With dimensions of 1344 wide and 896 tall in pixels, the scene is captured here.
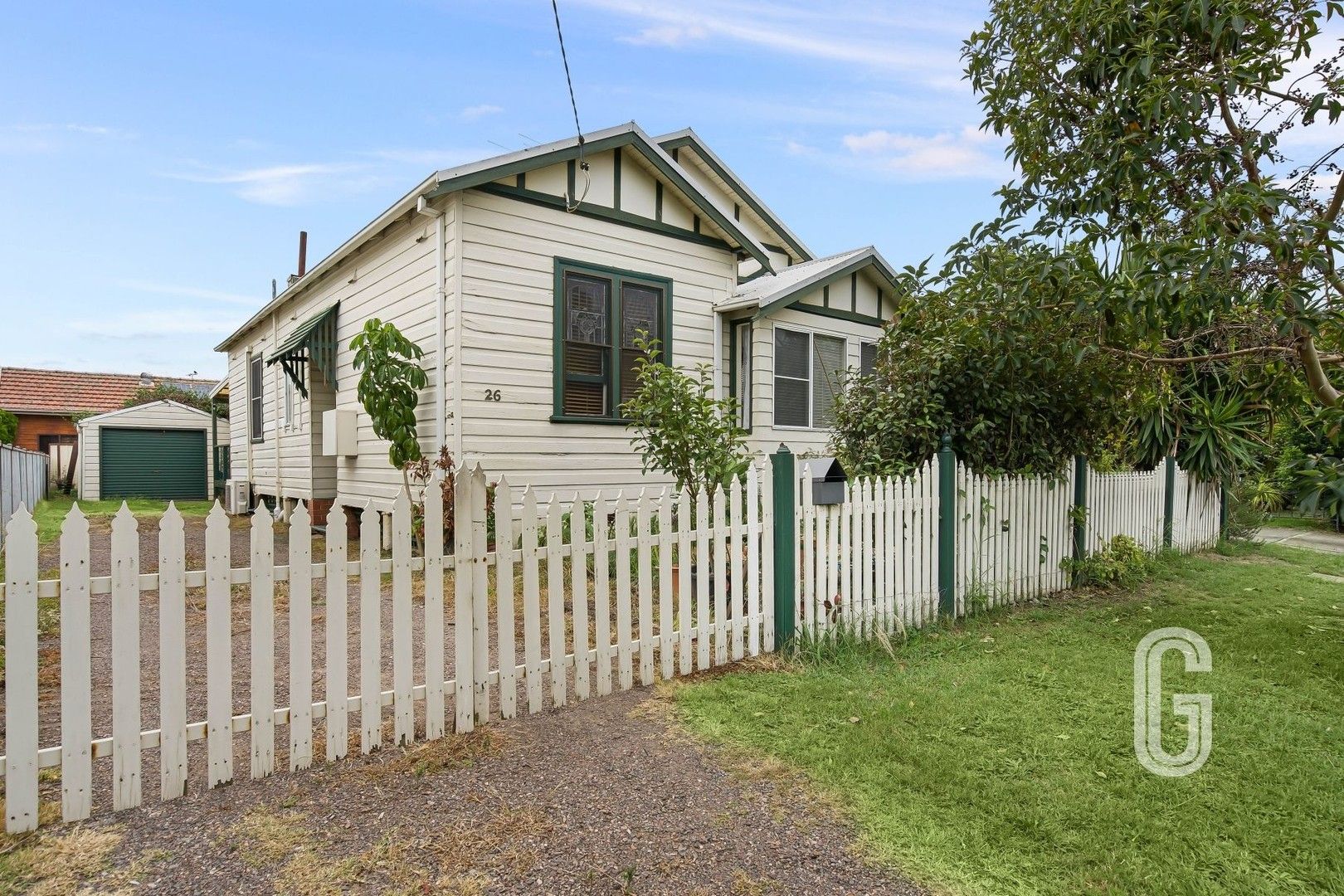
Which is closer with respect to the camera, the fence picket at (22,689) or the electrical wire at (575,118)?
the fence picket at (22,689)

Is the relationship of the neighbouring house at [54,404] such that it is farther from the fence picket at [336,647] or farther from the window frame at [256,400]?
the fence picket at [336,647]

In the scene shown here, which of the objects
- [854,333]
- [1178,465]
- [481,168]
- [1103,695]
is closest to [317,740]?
[1103,695]

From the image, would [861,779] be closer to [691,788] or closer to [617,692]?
[691,788]

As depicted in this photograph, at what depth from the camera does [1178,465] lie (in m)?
9.97

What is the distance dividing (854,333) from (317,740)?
9.98 m

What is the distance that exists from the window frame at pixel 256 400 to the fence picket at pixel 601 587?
1273 cm

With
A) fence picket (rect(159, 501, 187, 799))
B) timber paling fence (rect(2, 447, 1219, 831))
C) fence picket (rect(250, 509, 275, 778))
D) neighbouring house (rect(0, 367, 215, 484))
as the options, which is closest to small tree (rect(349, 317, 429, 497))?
timber paling fence (rect(2, 447, 1219, 831))

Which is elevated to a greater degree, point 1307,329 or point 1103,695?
point 1307,329

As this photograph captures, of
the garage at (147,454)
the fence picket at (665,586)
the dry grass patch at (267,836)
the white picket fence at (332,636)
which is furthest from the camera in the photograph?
the garage at (147,454)

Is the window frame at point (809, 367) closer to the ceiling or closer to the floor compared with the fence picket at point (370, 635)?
closer to the ceiling

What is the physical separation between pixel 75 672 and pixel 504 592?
1.63 m

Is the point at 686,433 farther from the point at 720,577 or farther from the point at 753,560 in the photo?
the point at 720,577

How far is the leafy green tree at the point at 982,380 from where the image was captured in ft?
19.0

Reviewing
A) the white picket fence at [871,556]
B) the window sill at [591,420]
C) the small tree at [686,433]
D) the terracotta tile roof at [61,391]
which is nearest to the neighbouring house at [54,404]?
the terracotta tile roof at [61,391]
